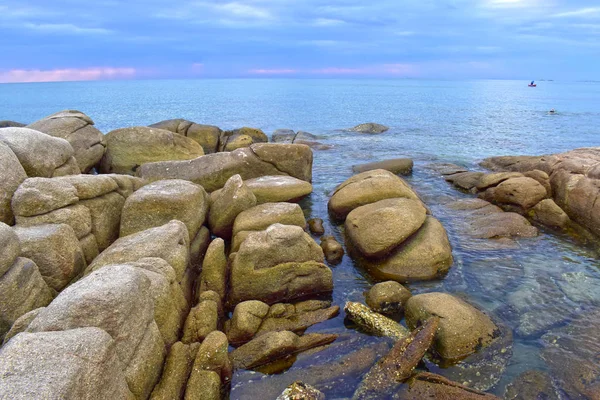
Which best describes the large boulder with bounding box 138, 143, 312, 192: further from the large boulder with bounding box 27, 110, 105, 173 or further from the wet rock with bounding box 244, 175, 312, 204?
the large boulder with bounding box 27, 110, 105, 173

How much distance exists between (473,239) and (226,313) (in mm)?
10596

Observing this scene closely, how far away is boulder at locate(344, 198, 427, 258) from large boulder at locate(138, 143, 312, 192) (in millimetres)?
7113

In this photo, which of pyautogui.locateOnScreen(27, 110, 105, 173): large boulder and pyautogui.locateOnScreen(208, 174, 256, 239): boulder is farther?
pyautogui.locateOnScreen(27, 110, 105, 173): large boulder

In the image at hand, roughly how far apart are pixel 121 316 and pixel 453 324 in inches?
293

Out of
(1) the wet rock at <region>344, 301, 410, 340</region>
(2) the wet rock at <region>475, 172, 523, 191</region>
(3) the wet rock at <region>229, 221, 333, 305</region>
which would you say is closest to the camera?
(1) the wet rock at <region>344, 301, 410, 340</region>

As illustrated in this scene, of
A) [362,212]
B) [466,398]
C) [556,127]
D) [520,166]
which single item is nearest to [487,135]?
[556,127]

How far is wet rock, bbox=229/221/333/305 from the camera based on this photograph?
1095 cm

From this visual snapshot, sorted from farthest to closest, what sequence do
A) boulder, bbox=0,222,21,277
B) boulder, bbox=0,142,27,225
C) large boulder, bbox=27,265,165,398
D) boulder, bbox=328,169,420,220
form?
boulder, bbox=328,169,420,220 < boulder, bbox=0,142,27,225 < boulder, bbox=0,222,21,277 < large boulder, bbox=27,265,165,398

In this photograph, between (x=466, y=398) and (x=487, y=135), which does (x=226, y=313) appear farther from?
(x=487, y=135)

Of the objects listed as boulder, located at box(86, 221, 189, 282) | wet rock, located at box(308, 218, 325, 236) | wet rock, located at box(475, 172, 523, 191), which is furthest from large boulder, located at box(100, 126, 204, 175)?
wet rock, located at box(475, 172, 523, 191)

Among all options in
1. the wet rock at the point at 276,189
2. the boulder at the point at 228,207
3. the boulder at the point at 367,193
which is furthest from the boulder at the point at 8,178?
the boulder at the point at 367,193

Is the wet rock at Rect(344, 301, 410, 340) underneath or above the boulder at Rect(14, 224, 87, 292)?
underneath

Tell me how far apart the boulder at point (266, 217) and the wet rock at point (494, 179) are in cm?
1225

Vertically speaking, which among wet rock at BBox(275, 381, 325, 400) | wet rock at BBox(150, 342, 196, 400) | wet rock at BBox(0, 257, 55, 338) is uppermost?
wet rock at BBox(0, 257, 55, 338)
